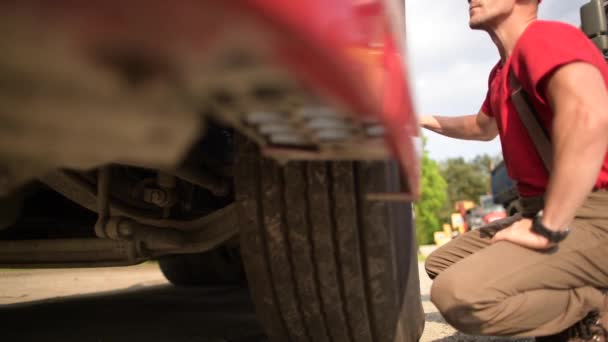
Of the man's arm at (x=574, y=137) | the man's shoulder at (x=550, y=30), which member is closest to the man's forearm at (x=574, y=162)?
the man's arm at (x=574, y=137)

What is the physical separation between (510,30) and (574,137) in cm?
52

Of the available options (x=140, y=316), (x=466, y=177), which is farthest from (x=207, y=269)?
(x=466, y=177)

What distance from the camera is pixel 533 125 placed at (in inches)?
55.4

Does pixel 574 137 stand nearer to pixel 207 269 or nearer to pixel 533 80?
pixel 533 80

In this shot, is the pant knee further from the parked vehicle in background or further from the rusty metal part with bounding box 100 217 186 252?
the parked vehicle in background

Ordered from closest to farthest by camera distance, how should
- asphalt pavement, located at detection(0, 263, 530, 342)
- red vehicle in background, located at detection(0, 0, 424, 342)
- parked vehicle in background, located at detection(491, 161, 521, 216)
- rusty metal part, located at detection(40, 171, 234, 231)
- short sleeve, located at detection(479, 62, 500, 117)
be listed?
red vehicle in background, located at detection(0, 0, 424, 342) → rusty metal part, located at detection(40, 171, 234, 231) → short sleeve, located at detection(479, 62, 500, 117) → asphalt pavement, located at detection(0, 263, 530, 342) → parked vehicle in background, located at detection(491, 161, 521, 216)

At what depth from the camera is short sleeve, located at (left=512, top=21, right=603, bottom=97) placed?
1.25 meters

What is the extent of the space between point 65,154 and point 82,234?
1.62 meters

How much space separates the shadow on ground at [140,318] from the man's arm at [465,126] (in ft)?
3.85

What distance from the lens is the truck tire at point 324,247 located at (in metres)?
1.20

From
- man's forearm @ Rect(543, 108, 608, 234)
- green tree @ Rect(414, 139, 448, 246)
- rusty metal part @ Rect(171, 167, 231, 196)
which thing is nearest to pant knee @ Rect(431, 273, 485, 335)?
man's forearm @ Rect(543, 108, 608, 234)

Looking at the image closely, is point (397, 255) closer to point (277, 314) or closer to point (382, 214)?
point (382, 214)

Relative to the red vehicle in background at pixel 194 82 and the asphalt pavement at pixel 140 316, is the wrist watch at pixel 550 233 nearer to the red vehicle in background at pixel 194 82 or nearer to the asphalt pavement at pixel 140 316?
the red vehicle in background at pixel 194 82

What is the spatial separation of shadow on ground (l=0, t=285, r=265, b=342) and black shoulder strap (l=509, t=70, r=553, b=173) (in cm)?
129
